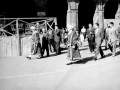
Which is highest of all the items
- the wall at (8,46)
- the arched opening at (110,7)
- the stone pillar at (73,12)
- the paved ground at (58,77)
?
the arched opening at (110,7)

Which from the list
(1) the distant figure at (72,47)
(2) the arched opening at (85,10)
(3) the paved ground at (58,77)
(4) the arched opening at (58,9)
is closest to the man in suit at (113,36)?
(3) the paved ground at (58,77)

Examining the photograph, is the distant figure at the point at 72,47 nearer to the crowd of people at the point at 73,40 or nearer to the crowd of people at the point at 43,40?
the crowd of people at the point at 73,40

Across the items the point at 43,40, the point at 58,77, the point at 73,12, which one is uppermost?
the point at 73,12

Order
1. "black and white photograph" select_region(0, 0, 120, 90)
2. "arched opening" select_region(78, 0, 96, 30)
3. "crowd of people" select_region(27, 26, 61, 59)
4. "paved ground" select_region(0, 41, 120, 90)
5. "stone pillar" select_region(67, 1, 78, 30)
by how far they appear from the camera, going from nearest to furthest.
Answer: "paved ground" select_region(0, 41, 120, 90), "black and white photograph" select_region(0, 0, 120, 90), "crowd of people" select_region(27, 26, 61, 59), "stone pillar" select_region(67, 1, 78, 30), "arched opening" select_region(78, 0, 96, 30)

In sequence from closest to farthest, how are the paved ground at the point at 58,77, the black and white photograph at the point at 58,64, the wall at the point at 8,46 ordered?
the paved ground at the point at 58,77 → the black and white photograph at the point at 58,64 → the wall at the point at 8,46

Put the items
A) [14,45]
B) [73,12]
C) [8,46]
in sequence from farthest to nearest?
[73,12], [14,45], [8,46]

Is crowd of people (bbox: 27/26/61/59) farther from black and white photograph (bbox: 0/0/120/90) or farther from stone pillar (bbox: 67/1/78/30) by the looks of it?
stone pillar (bbox: 67/1/78/30)

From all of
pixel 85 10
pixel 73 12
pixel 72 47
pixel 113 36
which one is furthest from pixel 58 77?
pixel 85 10

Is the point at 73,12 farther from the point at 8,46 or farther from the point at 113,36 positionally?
the point at 8,46

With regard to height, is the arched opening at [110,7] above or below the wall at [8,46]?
above

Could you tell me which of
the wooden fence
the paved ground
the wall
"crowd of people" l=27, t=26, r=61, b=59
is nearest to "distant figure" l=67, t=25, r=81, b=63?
the paved ground

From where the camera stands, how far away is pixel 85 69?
7.81 m

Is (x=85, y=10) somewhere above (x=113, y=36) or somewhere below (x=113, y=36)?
above

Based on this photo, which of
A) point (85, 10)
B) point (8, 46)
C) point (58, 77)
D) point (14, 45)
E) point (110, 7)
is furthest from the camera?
point (110, 7)
